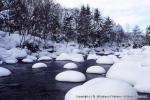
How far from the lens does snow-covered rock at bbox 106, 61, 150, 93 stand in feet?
57.6

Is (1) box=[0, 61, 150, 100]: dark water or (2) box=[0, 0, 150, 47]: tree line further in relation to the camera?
(2) box=[0, 0, 150, 47]: tree line

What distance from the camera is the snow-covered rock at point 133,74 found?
17562 millimetres

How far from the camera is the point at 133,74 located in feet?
64.7

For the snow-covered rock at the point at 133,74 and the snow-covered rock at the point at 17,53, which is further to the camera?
the snow-covered rock at the point at 17,53

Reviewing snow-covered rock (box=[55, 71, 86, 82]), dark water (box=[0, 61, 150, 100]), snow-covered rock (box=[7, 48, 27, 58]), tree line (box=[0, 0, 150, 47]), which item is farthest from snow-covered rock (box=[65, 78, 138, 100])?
tree line (box=[0, 0, 150, 47])

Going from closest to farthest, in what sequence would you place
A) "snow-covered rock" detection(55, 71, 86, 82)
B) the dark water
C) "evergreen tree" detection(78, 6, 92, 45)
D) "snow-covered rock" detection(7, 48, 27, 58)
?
the dark water < "snow-covered rock" detection(55, 71, 86, 82) < "snow-covered rock" detection(7, 48, 27, 58) < "evergreen tree" detection(78, 6, 92, 45)

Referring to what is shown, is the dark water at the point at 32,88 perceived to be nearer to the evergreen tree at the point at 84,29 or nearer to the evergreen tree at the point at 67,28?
the evergreen tree at the point at 67,28

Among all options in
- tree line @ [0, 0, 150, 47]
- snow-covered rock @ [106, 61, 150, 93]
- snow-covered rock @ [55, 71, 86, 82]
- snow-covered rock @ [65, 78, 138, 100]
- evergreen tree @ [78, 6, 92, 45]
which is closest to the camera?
snow-covered rock @ [65, 78, 138, 100]

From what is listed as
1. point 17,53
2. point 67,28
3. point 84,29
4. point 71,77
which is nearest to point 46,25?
point 67,28

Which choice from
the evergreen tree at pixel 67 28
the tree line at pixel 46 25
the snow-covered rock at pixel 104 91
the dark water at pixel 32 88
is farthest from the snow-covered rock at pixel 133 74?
the evergreen tree at pixel 67 28

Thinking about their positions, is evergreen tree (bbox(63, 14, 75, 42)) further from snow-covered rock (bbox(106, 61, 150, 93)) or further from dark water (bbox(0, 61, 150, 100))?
snow-covered rock (bbox(106, 61, 150, 93))

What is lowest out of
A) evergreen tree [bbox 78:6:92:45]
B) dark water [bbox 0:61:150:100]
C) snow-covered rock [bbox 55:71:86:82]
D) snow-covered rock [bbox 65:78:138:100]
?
dark water [bbox 0:61:150:100]

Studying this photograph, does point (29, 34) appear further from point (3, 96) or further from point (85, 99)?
point (85, 99)

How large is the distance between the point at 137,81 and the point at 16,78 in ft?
33.1
